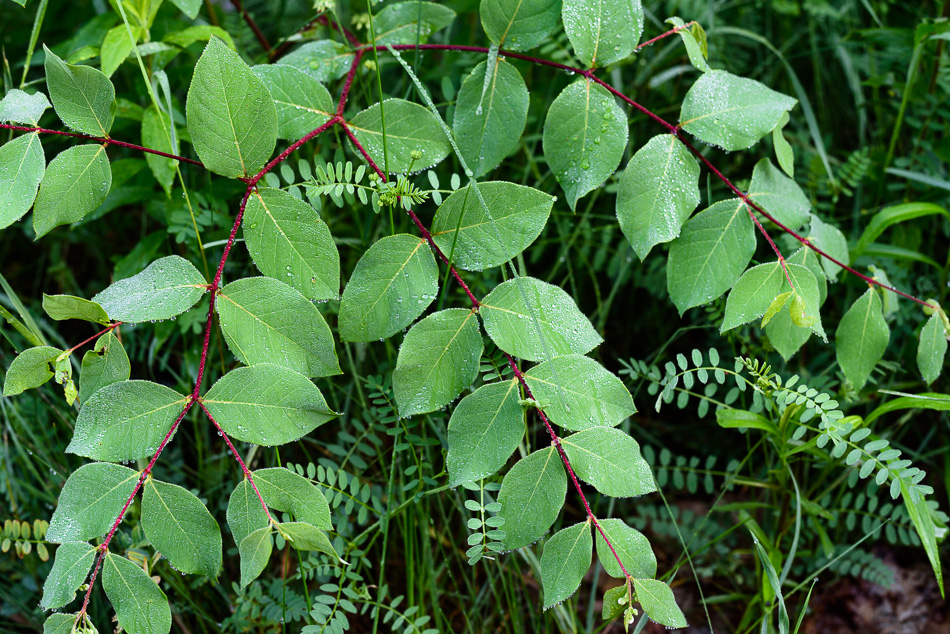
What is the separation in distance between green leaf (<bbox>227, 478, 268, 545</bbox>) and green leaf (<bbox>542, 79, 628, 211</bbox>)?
22.2 inches

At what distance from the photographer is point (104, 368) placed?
2.67ft

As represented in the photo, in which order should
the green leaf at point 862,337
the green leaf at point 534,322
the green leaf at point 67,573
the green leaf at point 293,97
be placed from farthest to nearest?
the green leaf at point 862,337 → the green leaf at point 293,97 → the green leaf at point 534,322 → the green leaf at point 67,573

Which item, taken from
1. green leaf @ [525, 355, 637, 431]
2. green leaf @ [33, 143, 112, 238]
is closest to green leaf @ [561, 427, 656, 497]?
green leaf @ [525, 355, 637, 431]

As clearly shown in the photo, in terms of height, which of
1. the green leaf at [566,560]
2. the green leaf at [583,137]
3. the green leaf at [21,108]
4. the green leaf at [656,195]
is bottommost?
the green leaf at [566,560]

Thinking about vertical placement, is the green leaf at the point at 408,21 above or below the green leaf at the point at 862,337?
above

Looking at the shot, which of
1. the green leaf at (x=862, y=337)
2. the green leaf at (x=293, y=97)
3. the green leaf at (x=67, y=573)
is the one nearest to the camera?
the green leaf at (x=67, y=573)

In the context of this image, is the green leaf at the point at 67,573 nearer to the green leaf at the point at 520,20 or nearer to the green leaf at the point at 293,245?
the green leaf at the point at 293,245

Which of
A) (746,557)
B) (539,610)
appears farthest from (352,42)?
(746,557)

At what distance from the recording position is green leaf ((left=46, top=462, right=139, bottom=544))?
0.73 metres

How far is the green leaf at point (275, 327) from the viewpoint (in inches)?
30.9

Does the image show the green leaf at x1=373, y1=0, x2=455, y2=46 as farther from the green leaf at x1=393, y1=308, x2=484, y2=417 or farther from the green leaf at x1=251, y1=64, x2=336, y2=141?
the green leaf at x1=393, y1=308, x2=484, y2=417

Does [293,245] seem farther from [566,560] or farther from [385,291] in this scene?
[566,560]

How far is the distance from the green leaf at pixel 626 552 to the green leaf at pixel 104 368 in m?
0.62

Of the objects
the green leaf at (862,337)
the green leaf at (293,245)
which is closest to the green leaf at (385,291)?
the green leaf at (293,245)
